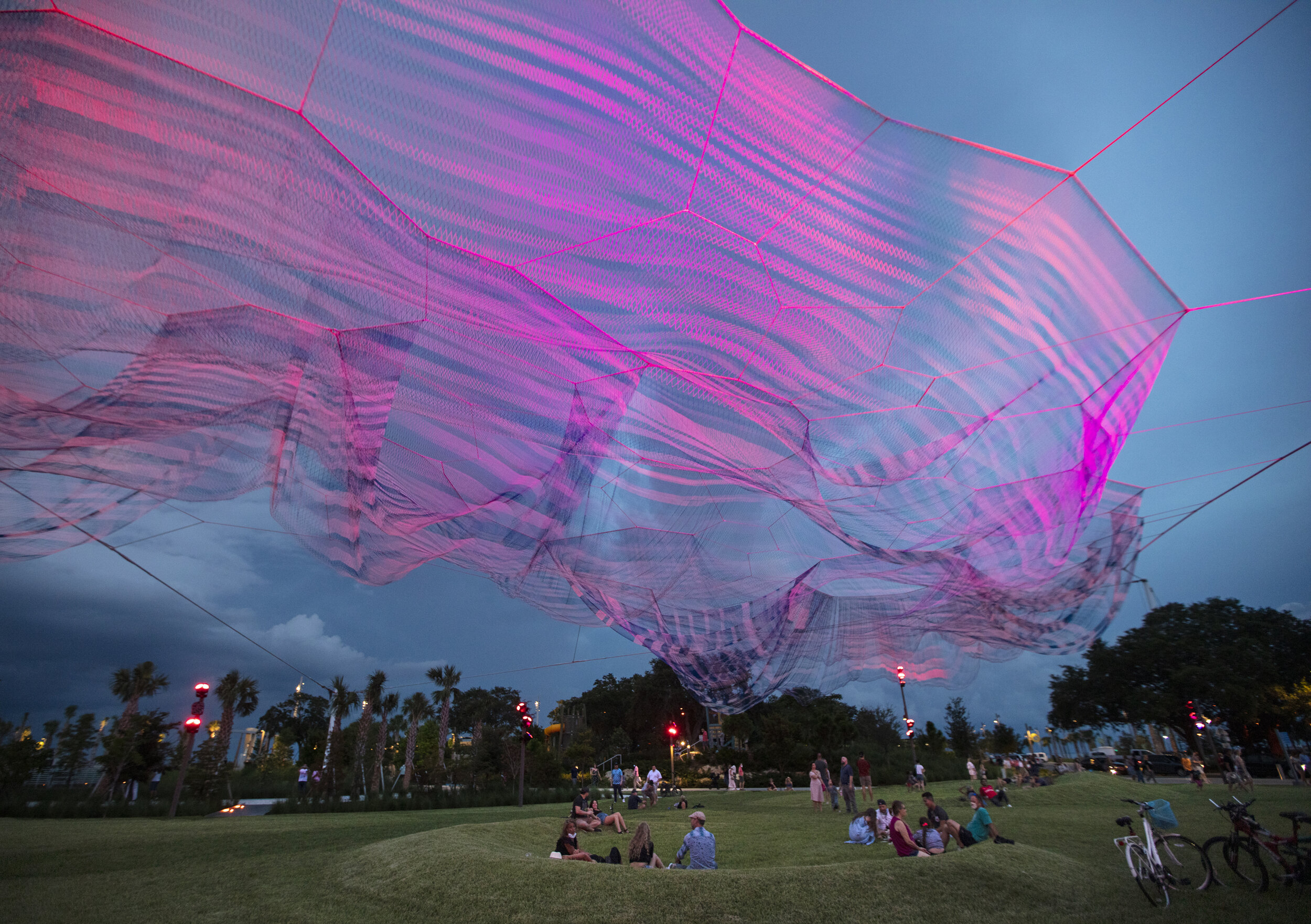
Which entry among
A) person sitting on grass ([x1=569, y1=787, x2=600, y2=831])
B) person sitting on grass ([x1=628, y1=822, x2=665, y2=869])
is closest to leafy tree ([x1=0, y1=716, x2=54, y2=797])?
person sitting on grass ([x1=569, y1=787, x2=600, y2=831])

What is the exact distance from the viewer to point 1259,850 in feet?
23.7

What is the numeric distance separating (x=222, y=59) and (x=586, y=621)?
13.7 m

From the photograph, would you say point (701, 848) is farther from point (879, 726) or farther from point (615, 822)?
point (879, 726)

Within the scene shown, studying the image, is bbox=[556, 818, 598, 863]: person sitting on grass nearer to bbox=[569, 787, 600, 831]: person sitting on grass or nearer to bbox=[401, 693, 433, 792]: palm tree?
bbox=[569, 787, 600, 831]: person sitting on grass

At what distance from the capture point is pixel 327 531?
10.4 meters

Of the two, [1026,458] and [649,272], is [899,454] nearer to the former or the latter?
[1026,458]

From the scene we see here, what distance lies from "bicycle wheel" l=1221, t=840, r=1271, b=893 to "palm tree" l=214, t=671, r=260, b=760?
112ft

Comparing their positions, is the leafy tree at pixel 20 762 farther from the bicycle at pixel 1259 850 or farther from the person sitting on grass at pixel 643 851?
→ the bicycle at pixel 1259 850

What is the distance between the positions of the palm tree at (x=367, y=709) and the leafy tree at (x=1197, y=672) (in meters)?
43.1

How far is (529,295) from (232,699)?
159 feet

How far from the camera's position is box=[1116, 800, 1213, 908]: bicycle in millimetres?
6781

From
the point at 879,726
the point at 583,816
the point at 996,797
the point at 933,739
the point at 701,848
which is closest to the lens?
the point at 701,848

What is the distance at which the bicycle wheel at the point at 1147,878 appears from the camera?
668cm

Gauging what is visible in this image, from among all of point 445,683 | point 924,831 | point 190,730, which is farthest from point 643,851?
point 445,683
